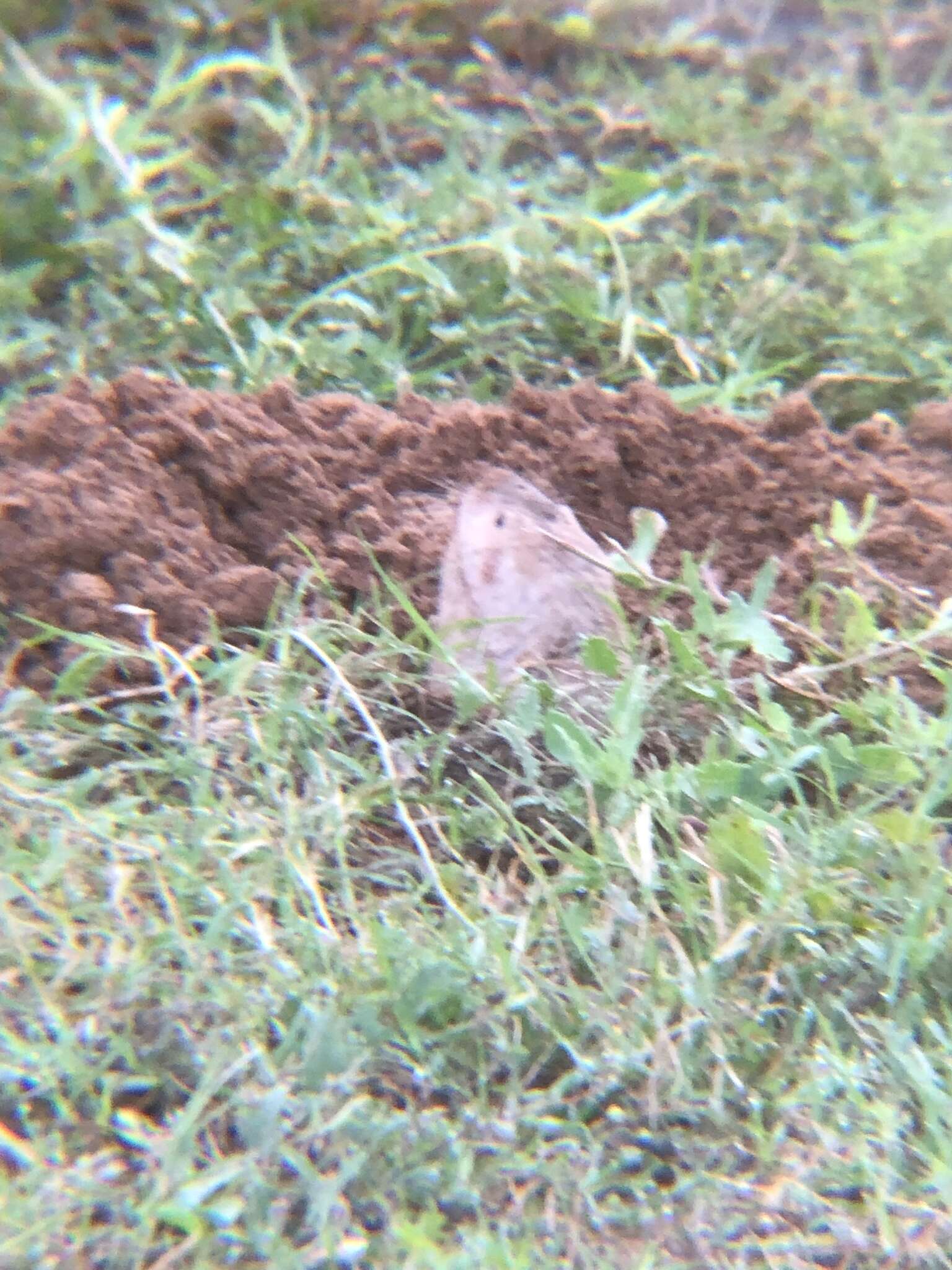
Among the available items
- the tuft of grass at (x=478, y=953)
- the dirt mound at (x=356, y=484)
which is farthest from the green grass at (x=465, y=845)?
the dirt mound at (x=356, y=484)

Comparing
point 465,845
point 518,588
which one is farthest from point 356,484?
point 465,845

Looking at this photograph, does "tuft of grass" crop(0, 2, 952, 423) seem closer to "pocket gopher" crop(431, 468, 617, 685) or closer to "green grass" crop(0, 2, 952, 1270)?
"green grass" crop(0, 2, 952, 1270)

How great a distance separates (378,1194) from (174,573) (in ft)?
3.26

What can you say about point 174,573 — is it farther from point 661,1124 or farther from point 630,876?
point 661,1124

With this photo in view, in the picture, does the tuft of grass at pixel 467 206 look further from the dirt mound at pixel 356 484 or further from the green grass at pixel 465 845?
the dirt mound at pixel 356 484

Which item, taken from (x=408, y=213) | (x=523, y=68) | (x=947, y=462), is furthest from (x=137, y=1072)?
(x=523, y=68)

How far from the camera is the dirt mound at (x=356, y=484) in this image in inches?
69.7

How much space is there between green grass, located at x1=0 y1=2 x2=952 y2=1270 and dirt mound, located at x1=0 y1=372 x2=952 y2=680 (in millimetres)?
129

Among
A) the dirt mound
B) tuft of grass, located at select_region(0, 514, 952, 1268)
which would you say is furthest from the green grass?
the dirt mound

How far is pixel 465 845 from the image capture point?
1.60 metres

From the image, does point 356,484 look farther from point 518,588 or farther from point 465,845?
point 465,845

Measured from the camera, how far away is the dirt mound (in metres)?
1.77

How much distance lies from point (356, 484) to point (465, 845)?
68cm

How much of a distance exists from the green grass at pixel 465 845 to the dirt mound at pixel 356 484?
0.13m
